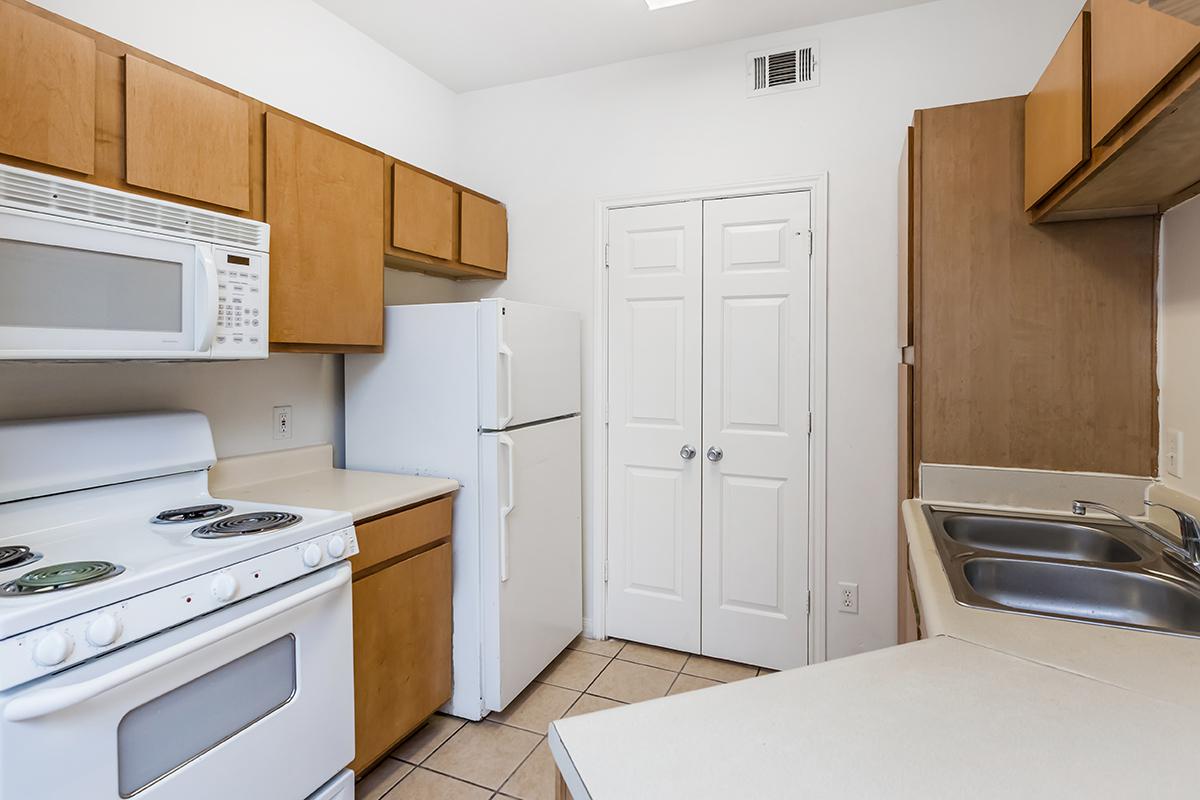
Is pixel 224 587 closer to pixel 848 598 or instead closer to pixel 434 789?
pixel 434 789

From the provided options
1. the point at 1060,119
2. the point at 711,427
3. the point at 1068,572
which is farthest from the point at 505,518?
the point at 1060,119

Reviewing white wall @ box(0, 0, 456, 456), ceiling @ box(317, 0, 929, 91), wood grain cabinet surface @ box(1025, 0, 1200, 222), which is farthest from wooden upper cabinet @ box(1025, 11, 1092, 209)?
white wall @ box(0, 0, 456, 456)

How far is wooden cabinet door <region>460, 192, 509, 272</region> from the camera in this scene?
9.15 ft

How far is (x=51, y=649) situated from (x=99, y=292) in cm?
80

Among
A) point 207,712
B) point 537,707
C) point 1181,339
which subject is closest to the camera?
point 207,712

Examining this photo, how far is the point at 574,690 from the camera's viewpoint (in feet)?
8.30

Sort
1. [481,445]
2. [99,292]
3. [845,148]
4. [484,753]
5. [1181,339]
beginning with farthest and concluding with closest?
[845,148] → [481,445] → [484,753] → [1181,339] → [99,292]

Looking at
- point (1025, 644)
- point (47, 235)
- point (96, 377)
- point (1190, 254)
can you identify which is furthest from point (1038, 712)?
point (96, 377)

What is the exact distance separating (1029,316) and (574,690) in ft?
6.92

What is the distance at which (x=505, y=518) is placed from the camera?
90.0 inches

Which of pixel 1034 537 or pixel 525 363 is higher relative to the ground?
pixel 525 363

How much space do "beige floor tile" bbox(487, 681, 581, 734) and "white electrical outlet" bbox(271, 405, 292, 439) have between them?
4.32ft

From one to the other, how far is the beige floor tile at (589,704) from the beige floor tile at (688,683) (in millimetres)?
275

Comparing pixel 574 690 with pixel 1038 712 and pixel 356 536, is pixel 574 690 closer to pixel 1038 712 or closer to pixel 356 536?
pixel 356 536
